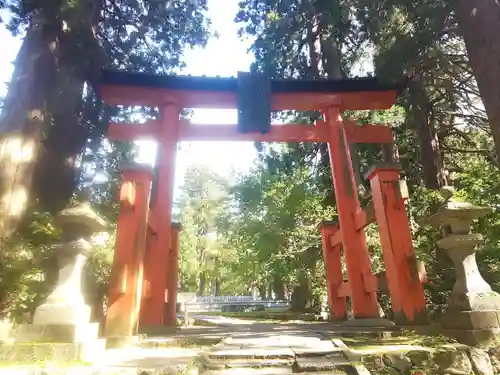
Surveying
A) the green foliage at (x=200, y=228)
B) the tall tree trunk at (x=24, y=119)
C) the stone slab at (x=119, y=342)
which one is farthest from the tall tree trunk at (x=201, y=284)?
the stone slab at (x=119, y=342)

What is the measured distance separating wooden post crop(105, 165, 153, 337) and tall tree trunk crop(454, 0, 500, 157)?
5.03 metres

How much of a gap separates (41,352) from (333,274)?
6.55 m

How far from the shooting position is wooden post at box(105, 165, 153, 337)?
15.4 ft

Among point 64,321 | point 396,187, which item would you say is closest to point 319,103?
point 396,187

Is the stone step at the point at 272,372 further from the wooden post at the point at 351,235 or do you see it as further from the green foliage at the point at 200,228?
the green foliage at the point at 200,228

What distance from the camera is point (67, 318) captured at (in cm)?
353

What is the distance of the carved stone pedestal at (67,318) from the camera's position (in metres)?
3.32

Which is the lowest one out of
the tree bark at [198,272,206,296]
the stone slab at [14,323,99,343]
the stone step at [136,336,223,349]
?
the stone step at [136,336,223,349]

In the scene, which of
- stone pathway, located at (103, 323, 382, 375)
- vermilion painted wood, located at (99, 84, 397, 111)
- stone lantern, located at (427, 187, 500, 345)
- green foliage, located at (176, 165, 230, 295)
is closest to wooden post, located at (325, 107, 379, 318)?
vermilion painted wood, located at (99, 84, 397, 111)

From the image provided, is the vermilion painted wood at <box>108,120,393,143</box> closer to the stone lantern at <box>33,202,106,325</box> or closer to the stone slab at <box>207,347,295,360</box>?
the stone lantern at <box>33,202,106,325</box>

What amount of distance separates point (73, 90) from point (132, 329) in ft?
16.6

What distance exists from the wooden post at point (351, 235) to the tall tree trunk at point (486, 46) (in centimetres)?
269

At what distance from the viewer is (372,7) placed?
813cm

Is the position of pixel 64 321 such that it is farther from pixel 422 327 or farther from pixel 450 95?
pixel 450 95
